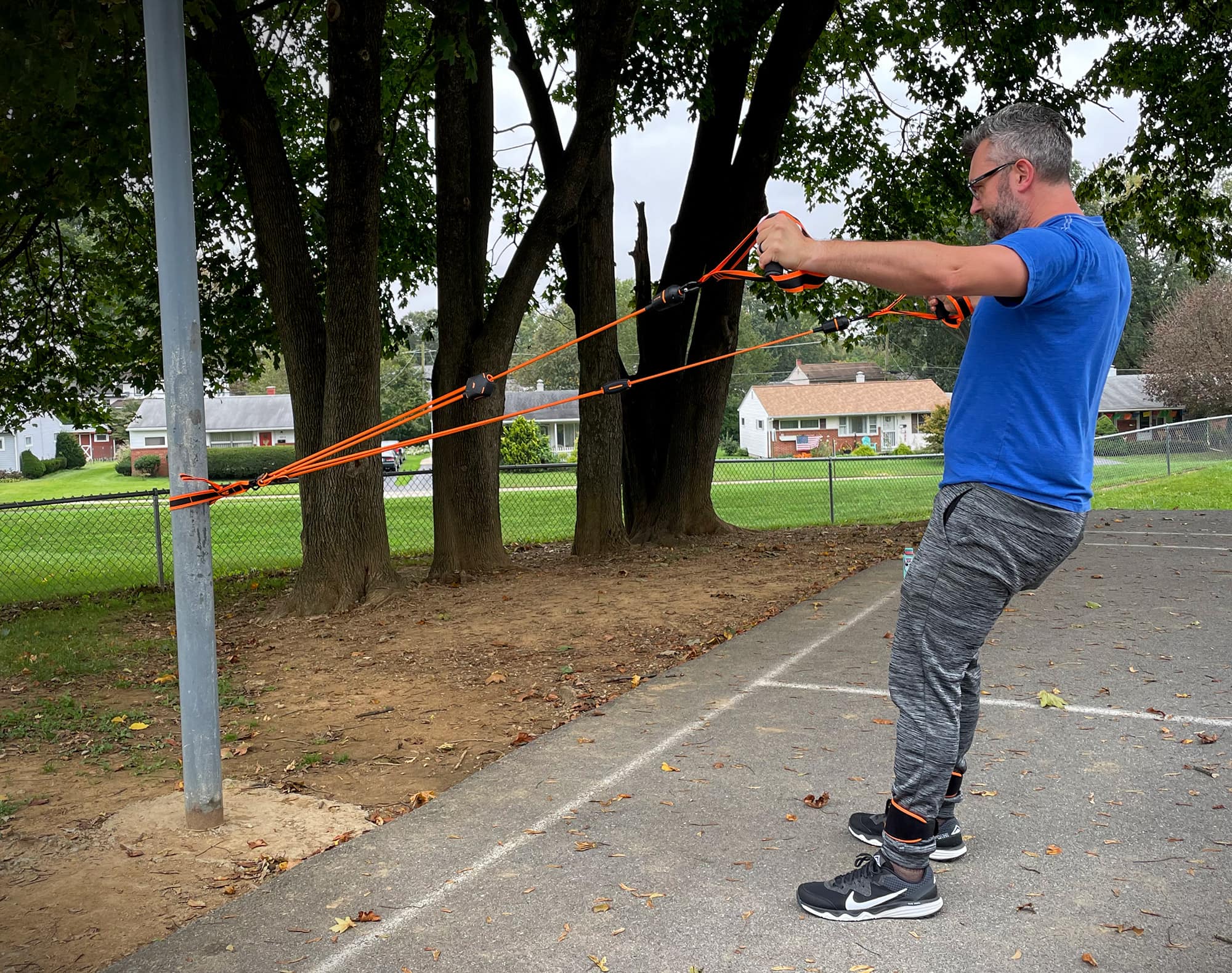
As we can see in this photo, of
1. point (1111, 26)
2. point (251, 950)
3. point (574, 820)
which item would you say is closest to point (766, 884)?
point (574, 820)

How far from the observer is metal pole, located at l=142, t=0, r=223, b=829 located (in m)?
4.22

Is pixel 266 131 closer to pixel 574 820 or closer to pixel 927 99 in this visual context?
pixel 574 820

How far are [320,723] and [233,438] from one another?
65630mm

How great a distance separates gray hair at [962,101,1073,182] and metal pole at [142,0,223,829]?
3.00 m

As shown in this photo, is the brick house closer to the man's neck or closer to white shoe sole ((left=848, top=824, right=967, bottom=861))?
white shoe sole ((left=848, top=824, right=967, bottom=861))

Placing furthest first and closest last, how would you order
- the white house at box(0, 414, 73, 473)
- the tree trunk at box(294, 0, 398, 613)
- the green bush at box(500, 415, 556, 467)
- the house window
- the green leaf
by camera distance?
the house window < the white house at box(0, 414, 73, 473) < the green bush at box(500, 415, 556, 467) < the tree trunk at box(294, 0, 398, 613) < the green leaf

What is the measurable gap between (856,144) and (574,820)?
51.5 feet

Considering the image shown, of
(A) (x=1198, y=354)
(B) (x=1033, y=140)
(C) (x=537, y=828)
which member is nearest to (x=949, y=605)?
(B) (x=1033, y=140)

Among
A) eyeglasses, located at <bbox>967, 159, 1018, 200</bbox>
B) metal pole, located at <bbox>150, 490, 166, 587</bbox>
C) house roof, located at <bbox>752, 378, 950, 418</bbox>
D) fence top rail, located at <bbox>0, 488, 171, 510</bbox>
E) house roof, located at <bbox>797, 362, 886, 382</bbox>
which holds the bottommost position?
metal pole, located at <bbox>150, 490, 166, 587</bbox>

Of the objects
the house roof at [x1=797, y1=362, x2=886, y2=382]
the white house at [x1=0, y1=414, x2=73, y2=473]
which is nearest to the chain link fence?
the white house at [x1=0, y1=414, x2=73, y2=473]

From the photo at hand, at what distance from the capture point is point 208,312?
13430 millimetres

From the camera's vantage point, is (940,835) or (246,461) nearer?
(940,835)

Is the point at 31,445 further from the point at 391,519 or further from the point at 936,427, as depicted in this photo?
the point at 936,427

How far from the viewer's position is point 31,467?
54281 mm
